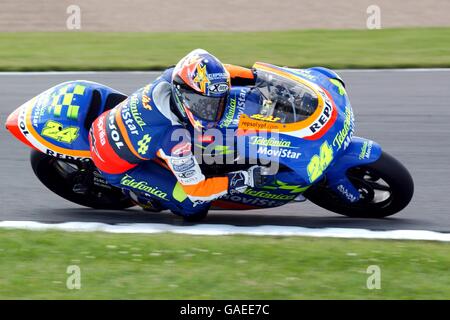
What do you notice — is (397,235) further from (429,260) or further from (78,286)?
(78,286)

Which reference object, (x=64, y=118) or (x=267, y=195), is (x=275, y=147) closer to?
(x=267, y=195)

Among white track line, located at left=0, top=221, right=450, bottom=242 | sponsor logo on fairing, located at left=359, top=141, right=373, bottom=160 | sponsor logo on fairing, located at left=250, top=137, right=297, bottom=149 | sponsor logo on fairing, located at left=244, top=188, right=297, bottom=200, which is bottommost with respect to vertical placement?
white track line, located at left=0, top=221, right=450, bottom=242

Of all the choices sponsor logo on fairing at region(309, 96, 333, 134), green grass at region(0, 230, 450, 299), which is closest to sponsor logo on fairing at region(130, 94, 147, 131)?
green grass at region(0, 230, 450, 299)

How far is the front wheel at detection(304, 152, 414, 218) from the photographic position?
6.88m

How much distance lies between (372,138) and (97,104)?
3.15 m

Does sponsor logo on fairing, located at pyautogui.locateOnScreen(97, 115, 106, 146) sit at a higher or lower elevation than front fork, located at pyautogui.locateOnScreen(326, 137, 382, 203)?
higher

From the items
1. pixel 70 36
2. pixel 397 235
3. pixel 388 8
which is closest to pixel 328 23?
pixel 388 8

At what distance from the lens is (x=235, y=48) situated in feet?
42.1

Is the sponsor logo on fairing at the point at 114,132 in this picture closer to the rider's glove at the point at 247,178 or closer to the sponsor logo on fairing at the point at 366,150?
the rider's glove at the point at 247,178

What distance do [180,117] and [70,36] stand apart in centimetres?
728

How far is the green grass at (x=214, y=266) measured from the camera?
5.73m
